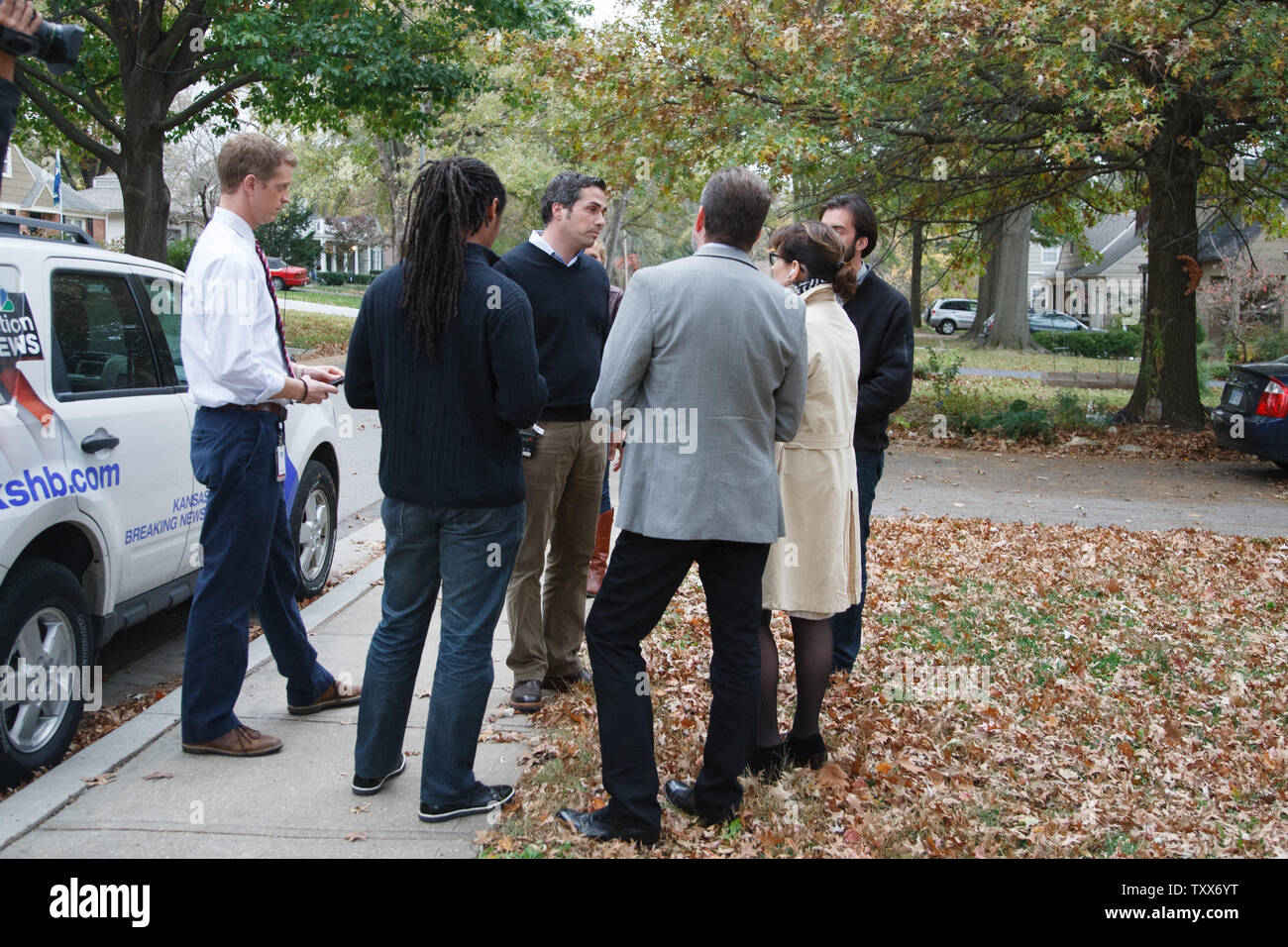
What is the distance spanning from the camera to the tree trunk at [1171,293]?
14703mm

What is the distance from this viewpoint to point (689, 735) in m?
4.70

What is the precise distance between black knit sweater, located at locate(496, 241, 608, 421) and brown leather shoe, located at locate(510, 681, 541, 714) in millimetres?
1193

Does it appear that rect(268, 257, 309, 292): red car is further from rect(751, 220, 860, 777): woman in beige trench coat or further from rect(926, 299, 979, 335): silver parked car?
rect(926, 299, 979, 335): silver parked car

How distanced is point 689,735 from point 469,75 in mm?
14937

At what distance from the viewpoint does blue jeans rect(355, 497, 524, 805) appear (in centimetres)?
375

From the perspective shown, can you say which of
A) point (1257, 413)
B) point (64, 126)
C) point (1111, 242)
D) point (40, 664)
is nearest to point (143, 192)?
point (64, 126)

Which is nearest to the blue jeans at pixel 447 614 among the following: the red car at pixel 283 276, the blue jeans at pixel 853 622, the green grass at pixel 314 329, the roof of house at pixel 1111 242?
the red car at pixel 283 276

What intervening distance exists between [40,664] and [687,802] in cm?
240

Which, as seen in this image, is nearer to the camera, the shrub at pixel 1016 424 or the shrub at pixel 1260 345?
the shrub at pixel 1016 424

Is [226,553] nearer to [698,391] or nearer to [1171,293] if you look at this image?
[698,391]

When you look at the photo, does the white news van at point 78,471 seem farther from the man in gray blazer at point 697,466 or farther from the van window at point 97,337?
the man in gray blazer at point 697,466

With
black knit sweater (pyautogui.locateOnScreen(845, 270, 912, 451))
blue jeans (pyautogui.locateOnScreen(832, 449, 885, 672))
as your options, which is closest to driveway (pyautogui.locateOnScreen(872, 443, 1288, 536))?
blue jeans (pyautogui.locateOnScreen(832, 449, 885, 672))

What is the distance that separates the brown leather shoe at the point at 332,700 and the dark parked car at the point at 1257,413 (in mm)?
10975
